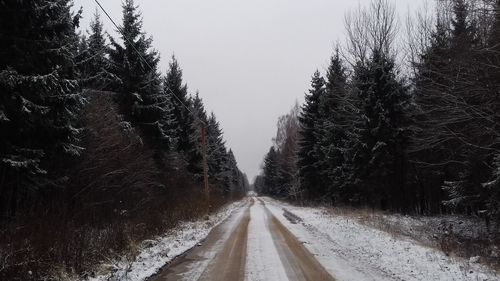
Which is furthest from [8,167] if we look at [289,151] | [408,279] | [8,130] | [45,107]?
[289,151]

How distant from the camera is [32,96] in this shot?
10.9m

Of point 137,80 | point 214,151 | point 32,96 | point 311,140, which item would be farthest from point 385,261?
point 214,151

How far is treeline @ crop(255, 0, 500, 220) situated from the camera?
17.0m

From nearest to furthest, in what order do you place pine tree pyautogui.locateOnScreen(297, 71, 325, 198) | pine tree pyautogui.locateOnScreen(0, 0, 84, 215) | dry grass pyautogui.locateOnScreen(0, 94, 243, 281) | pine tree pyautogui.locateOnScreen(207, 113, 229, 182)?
1. dry grass pyautogui.locateOnScreen(0, 94, 243, 281)
2. pine tree pyautogui.locateOnScreen(0, 0, 84, 215)
3. pine tree pyautogui.locateOnScreen(297, 71, 325, 198)
4. pine tree pyautogui.locateOnScreen(207, 113, 229, 182)

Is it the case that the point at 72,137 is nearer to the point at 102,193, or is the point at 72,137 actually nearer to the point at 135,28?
the point at 102,193

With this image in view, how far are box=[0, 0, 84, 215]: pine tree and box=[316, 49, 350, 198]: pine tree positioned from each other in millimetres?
24092

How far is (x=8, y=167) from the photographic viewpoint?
10898 millimetres

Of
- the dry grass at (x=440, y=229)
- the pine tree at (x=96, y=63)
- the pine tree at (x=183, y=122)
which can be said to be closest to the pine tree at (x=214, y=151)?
the pine tree at (x=183, y=122)

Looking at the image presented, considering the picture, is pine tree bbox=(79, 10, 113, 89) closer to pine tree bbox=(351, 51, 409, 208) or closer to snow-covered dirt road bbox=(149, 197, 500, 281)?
snow-covered dirt road bbox=(149, 197, 500, 281)

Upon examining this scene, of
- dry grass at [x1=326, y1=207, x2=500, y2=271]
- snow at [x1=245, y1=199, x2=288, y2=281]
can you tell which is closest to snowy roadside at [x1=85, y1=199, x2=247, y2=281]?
snow at [x1=245, y1=199, x2=288, y2=281]

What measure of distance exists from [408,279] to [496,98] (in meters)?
9.93

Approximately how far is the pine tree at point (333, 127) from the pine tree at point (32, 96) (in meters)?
24.1

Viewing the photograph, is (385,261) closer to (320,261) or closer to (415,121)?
(320,261)

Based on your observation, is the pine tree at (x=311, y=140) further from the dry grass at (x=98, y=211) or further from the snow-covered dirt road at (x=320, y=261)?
the snow-covered dirt road at (x=320, y=261)
